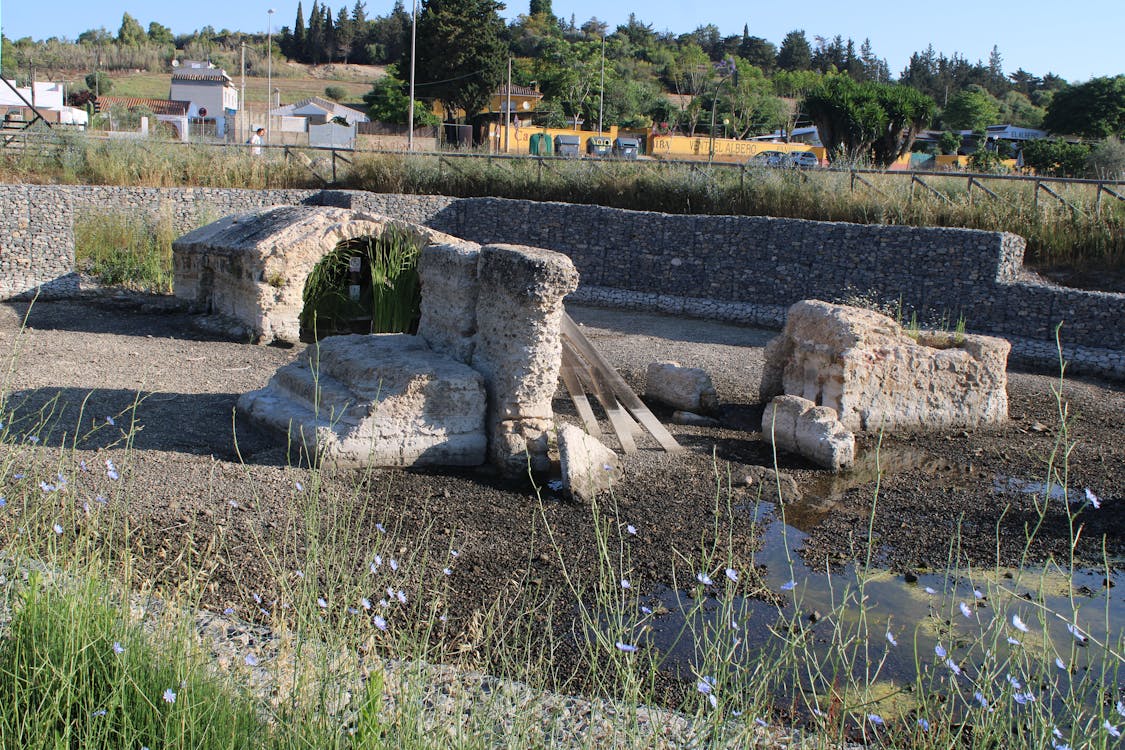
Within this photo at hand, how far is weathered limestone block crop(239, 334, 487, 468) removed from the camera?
6769mm

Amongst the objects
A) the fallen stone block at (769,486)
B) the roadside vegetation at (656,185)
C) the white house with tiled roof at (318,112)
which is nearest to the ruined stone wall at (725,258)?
the roadside vegetation at (656,185)

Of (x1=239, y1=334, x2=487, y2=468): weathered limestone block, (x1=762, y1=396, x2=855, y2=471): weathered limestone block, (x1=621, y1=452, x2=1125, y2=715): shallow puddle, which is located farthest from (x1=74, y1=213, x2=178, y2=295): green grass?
(x1=621, y1=452, x2=1125, y2=715): shallow puddle

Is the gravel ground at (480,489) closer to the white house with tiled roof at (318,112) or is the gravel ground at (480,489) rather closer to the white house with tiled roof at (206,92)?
the white house with tiled roof at (318,112)

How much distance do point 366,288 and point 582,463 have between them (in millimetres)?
6435

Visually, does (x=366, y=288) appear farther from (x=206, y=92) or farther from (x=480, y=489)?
(x=206, y=92)

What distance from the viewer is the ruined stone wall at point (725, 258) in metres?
12.2

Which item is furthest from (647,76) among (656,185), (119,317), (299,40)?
(119,317)

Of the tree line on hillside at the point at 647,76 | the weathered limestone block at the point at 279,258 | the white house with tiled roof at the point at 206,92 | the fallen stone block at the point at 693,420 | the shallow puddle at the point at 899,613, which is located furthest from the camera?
the white house with tiled roof at the point at 206,92

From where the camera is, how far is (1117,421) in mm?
9305

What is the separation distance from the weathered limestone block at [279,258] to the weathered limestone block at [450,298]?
227 cm

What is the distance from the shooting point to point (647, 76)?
82312 mm

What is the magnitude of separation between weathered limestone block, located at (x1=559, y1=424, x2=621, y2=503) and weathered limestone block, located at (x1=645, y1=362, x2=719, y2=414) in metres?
2.20

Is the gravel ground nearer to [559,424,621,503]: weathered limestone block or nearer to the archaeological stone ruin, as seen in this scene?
[559,424,621,503]: weathered limestone block

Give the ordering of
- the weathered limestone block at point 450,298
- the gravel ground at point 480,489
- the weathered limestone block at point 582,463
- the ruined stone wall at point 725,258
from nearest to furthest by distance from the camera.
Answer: the gravel ground at point 480,489
the weathered limestone block at point 582,463
the weathered limestone block at point 450,298
the ruined stone wall at point 725,258
